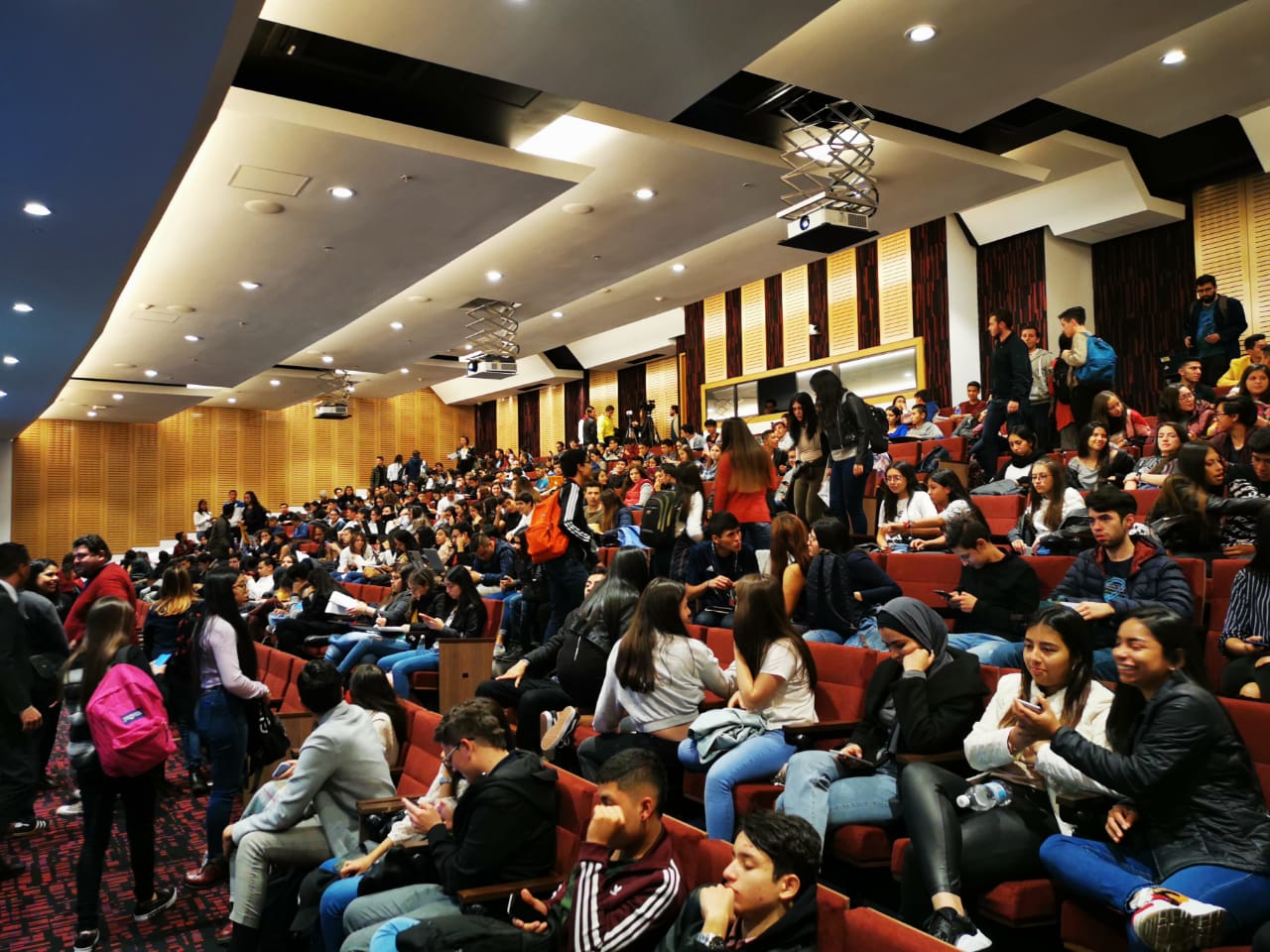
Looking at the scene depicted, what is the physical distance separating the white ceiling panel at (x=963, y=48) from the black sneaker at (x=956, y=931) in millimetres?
4729

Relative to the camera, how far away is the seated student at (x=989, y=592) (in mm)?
3848

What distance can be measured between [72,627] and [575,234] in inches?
217

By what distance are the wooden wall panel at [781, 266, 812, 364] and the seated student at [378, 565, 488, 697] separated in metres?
9.75

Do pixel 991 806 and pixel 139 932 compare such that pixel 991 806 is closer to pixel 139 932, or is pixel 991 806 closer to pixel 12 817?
pixel 139 932

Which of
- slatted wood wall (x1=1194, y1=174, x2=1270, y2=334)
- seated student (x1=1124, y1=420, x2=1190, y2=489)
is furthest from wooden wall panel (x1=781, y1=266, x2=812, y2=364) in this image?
seated student (x1=1124, y1=420, x2=1190, y2=489)

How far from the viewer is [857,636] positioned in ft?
14.0

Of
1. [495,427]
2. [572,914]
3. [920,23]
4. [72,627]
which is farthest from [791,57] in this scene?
[495,427]

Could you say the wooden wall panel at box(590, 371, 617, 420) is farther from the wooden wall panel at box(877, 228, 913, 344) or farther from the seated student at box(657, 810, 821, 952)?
the seated student at box(657, 810, 821, 952)

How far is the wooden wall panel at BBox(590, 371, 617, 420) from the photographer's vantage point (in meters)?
20.5

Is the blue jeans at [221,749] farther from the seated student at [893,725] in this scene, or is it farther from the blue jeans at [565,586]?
the seated student at [893,725]

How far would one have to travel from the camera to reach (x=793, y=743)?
3.18 m

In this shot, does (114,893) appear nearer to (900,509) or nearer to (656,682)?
(656,682)

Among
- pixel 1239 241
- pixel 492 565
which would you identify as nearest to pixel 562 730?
pixel 492 565

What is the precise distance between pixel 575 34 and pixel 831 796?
390 centimetres
